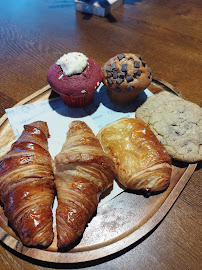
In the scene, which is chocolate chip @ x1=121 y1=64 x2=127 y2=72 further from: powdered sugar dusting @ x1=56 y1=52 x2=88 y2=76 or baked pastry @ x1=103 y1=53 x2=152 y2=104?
powdered sugar dusting @ x1=56 y1=52 x2=88 y2=76

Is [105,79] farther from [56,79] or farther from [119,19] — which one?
[119,19]

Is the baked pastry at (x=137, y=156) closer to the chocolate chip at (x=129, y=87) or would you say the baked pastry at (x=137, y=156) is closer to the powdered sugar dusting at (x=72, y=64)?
the chocolate chip at (x=129, y=87)

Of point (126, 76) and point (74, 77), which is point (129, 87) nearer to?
point (126, 76)

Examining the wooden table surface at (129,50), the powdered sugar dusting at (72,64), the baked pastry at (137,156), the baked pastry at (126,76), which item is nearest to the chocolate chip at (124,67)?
the baked pastry at (126,76)

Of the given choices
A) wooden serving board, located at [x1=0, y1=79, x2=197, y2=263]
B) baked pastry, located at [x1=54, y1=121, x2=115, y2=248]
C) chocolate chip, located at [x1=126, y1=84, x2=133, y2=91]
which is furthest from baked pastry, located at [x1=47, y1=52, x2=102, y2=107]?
wooden serving board, located at [x1=0, y1=79, x2=197, y2=263]

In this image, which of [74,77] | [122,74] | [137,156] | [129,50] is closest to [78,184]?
[137,156]
